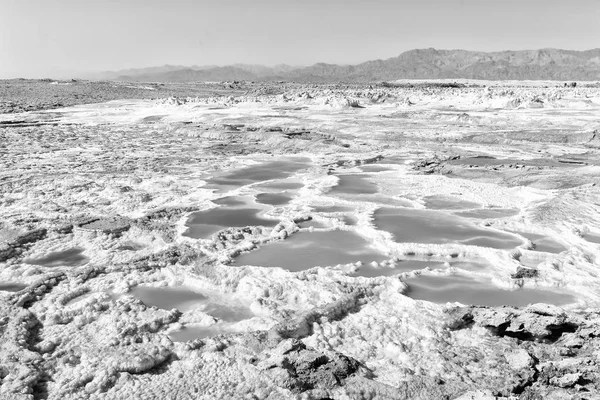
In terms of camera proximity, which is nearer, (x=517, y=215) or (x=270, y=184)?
(x=517, y=215)

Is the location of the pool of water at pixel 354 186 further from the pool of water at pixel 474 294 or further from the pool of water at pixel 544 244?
the pool of water at pixel 474 294

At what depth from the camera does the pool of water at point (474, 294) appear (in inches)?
197

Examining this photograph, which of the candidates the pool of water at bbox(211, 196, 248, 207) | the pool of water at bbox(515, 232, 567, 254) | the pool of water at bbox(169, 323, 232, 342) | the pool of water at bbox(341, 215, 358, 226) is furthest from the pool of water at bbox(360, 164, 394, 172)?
the pool of water at bbox(169, 323, 232, 342)

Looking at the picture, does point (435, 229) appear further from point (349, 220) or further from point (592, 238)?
point (592, 238)

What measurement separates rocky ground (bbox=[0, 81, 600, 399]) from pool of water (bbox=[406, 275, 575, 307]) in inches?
3.9

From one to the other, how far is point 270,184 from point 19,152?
813 cm

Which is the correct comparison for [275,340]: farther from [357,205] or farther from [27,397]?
[357,205]

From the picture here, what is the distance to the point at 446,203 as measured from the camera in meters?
8.80

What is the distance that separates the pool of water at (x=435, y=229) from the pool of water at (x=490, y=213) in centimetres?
31

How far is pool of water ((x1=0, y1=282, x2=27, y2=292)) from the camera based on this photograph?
5068mm

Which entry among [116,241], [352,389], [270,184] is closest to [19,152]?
[270,184]

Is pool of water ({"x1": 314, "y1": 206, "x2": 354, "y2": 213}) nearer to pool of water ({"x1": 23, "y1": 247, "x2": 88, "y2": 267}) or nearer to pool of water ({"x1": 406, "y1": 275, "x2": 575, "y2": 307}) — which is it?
pool of water ({"x1": 406, "y1": 275, "x2": 575, "y2": 307})

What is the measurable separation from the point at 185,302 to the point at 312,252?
2029mm

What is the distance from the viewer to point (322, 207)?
8.46 metres
